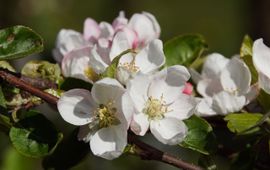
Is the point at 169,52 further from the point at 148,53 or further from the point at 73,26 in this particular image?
the point at 73,26

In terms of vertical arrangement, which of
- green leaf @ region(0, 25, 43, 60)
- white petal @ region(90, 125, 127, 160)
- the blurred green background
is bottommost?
the blurred green background

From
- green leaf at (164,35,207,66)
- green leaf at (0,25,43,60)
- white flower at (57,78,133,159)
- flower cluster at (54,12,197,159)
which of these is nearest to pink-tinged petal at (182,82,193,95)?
flower cluster at (54,12,197,159)

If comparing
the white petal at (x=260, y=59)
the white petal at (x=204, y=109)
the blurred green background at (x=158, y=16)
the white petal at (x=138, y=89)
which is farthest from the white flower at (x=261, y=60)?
the blurred green background at (x=158, y=16)

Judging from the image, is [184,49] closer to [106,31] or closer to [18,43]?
[106,31]

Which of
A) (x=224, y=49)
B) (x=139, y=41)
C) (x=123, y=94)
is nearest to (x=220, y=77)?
(x=139, y=41)

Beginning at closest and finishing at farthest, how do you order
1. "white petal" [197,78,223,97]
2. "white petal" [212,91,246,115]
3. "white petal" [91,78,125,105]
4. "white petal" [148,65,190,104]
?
"white petal" [91,78,125,105] → "white petal" [148,65,190,104] → "white petal" [212,91,246,115] → "white petal" [197,78,223,97]

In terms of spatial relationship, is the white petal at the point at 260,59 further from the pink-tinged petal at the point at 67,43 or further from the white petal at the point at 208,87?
the pink-tinged petal at the point at 67,43

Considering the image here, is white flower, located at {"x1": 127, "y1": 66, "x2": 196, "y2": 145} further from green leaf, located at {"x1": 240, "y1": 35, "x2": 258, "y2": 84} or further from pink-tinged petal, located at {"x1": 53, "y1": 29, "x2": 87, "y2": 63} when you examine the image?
pink-tinged petal, located at {"x1": 53, "y1": 29, "x2": 87, "y2": 63}
